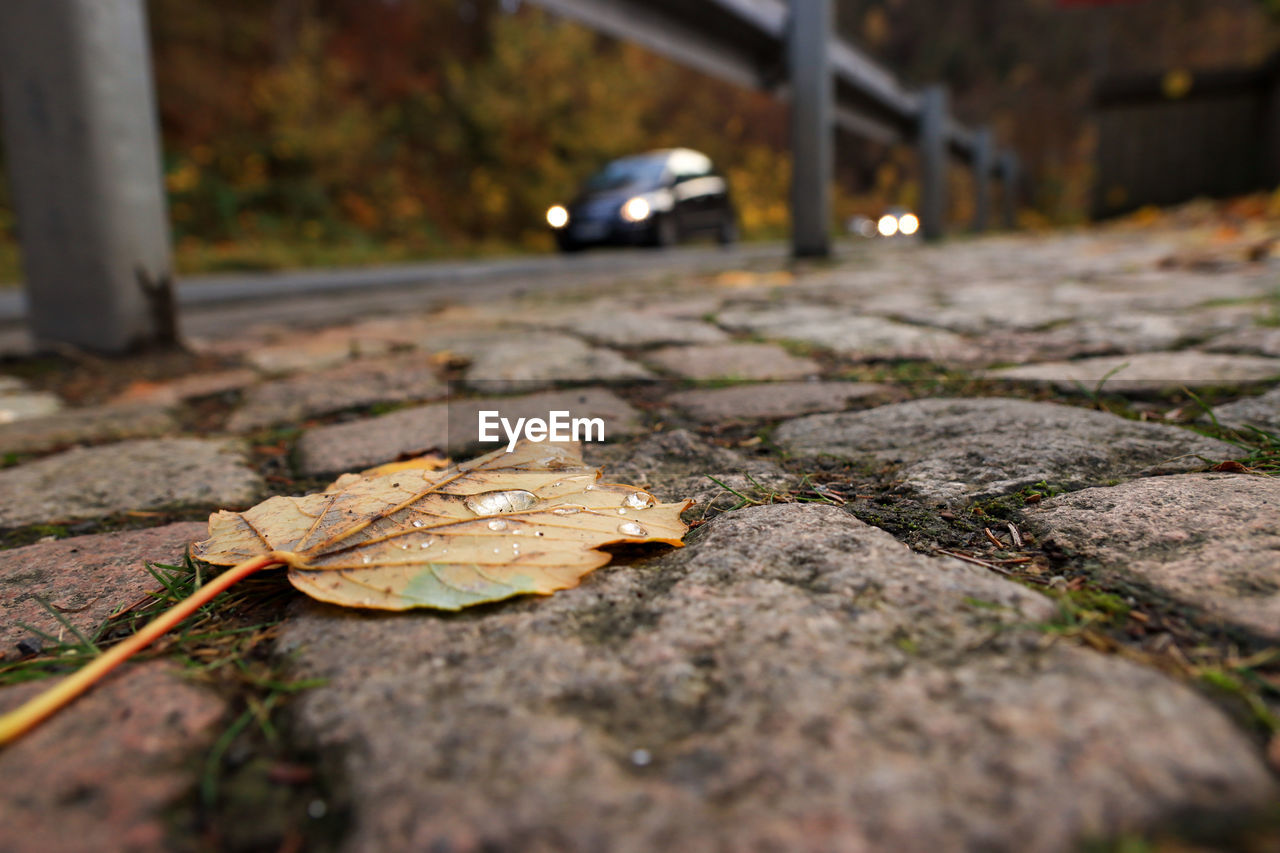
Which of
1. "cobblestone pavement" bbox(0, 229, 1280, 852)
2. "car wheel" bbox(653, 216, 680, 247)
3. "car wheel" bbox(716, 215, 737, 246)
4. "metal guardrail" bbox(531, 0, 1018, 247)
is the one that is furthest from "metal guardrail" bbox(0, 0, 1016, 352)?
"car wheel" bbox(716, 215, 737, 246)

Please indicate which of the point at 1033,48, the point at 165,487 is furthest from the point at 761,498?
the point at 1033,48

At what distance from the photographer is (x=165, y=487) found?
1.20 metres

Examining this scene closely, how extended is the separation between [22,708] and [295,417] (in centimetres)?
115

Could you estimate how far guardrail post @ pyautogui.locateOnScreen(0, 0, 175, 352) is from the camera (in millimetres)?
2123

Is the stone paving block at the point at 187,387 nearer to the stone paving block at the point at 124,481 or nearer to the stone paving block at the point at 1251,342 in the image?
the stone paving block at the point at 124,481

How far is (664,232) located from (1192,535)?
9334 millimetres

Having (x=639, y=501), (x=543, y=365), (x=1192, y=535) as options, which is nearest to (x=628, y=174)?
(x=543, y=365)

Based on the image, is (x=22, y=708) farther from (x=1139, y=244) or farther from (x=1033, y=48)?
(x=1033, y=48)

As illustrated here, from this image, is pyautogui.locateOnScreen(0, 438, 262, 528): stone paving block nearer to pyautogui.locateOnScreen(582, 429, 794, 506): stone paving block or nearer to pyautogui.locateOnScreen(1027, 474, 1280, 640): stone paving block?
pyautogui.locateOnScreen(582, 429, 794, 506): stone paving block

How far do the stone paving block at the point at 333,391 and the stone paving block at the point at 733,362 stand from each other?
0.57 m

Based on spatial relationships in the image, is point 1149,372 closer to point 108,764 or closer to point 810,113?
point 108,764

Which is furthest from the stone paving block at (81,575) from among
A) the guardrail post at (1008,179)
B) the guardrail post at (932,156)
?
the guardrail post at (1008,179)

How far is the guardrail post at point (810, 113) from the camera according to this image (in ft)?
18.0

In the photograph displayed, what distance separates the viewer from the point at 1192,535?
0.77m
